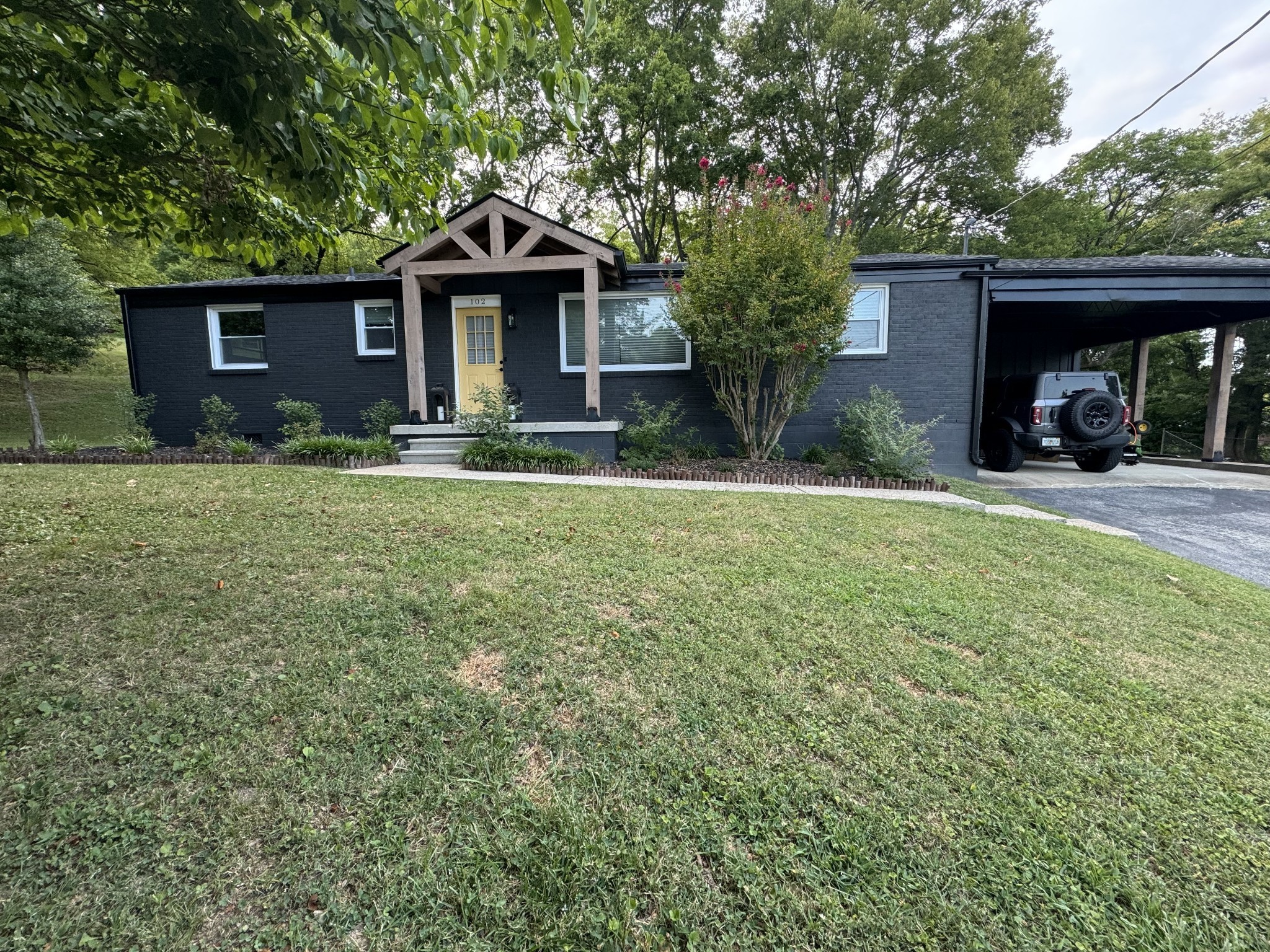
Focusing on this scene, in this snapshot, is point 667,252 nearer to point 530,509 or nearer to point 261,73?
point 530,509

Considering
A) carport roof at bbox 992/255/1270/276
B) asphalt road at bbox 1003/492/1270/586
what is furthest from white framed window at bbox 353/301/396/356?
asphalt road at bbox 1003/492/1270/586

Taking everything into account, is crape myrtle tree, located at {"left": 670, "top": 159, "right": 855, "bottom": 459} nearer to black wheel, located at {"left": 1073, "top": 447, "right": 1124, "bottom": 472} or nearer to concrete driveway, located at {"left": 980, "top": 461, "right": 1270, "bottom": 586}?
concrete driveway, located at {"left": 980, "top": 461, "right": 1270, "bottom": 586}

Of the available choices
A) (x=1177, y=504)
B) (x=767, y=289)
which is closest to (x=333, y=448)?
(x=767, y=289)

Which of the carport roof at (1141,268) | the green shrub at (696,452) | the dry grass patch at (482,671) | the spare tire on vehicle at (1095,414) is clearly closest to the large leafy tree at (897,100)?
the carport roof at (1141,268)

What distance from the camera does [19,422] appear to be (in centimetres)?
1426

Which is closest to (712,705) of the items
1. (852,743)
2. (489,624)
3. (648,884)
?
(852,743)

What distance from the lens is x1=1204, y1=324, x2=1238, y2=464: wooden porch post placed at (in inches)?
418

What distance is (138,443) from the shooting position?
8203 millimetres

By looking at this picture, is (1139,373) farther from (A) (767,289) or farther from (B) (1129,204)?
(B) (1129,204)

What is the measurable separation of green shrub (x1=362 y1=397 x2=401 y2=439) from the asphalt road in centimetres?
1033

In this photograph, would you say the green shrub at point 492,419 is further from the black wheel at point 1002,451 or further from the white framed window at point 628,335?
the black wheel at point 1002,451

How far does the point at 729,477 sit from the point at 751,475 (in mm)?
320

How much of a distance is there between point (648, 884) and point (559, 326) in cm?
934

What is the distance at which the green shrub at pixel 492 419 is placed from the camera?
8039 mm
